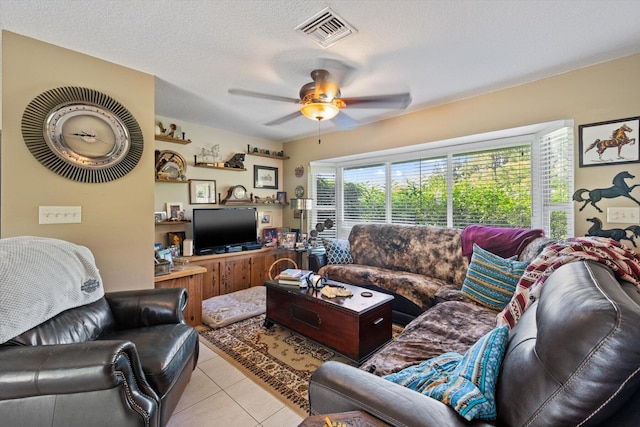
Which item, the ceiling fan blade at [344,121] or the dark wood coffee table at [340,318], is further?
the ceiling fan blade at [344,121]

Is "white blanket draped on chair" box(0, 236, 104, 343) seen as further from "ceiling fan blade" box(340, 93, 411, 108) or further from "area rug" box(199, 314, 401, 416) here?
"ceiling fan blade" box(340, 93, 411, 108)

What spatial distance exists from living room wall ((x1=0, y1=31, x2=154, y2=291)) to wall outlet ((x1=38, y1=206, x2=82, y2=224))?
0.10 feet

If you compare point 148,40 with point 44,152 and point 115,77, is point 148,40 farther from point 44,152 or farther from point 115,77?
point 44,152

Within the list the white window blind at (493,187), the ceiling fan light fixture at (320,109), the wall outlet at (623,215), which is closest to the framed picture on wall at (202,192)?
the ceiling fan light fixture at (320,109)

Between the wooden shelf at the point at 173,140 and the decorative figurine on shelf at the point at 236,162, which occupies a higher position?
the wooden shelf at the point at 173,140

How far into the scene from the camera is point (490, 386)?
33.3 inches

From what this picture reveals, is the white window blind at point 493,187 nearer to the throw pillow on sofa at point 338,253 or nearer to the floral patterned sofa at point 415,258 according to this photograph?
the floral patterned sofa at point 415,258

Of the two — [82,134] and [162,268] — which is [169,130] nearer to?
[82,134]

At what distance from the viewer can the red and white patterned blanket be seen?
132 centimetres

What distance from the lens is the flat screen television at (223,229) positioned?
3.69 metres

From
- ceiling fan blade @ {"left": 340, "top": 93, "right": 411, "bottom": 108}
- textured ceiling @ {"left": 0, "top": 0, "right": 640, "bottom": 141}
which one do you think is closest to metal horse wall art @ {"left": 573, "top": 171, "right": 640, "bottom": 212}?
textured ceiling @ {"left": 0, "top": 0, "right": 640, "bottom": 141}

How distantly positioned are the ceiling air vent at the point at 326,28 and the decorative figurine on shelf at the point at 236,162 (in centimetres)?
269

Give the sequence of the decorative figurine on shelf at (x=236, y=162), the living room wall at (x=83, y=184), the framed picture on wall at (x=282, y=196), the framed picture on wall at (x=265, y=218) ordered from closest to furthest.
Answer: the living room wall at (x=83, y=184), the decorative figurine on shelf at (x=236, y=162), the framed picture on wall at (x=265, y=218), the framed picture on wall at (x=282, y=196)

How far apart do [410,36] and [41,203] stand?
2968mm
